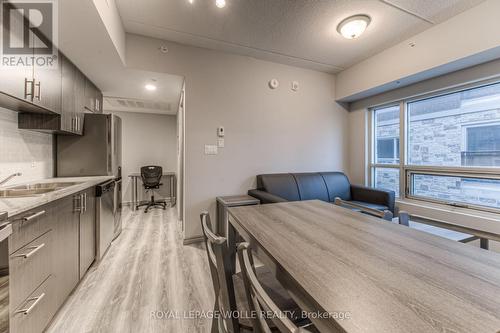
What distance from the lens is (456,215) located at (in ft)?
8.11

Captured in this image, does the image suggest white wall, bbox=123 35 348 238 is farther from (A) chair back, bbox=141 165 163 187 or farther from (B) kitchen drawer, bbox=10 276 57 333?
(A) chair back, bbox=141 165 163 187

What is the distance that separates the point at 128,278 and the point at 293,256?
1940mm

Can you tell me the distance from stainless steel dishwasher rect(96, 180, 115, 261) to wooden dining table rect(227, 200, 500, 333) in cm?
186

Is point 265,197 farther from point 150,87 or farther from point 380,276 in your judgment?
point 150,87

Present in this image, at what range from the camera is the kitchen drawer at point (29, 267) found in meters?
1.03

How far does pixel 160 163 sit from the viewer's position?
5.27 m

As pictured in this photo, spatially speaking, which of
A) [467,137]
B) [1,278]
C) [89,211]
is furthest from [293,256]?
[467,137]

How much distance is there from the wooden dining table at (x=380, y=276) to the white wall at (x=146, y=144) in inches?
183

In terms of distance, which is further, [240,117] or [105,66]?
[240,117]

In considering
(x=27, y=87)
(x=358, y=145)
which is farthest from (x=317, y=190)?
(x=27, y=87)

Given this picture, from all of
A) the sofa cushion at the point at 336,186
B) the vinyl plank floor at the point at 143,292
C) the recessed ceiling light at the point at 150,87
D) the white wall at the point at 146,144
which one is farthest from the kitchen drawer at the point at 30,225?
the white wall at the point at 146,144

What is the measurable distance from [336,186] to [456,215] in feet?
4.70

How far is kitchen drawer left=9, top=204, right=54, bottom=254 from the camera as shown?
1.04 meters

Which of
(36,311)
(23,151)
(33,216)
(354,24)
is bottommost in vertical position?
(36,311)
